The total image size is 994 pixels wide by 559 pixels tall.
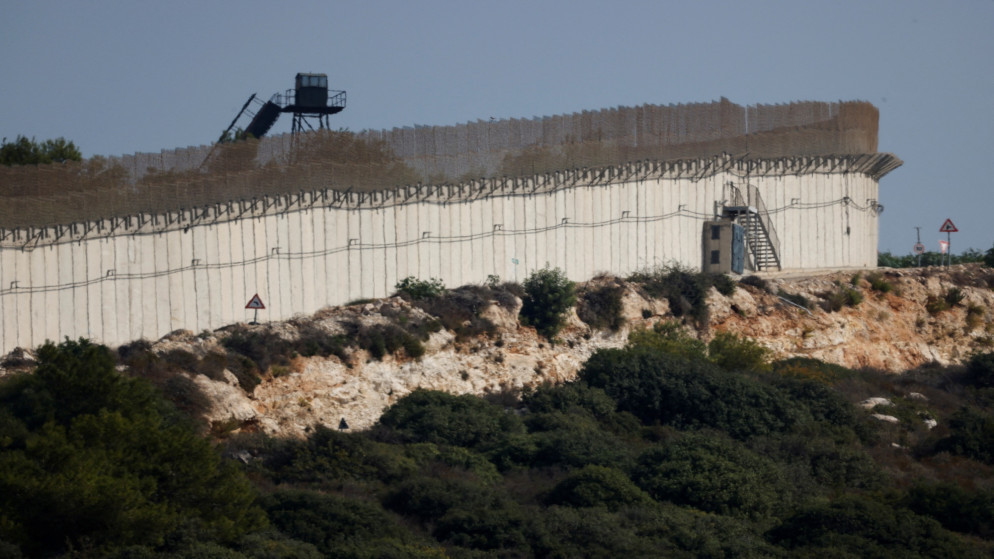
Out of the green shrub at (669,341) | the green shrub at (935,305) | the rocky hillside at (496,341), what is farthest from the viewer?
the green shrub at (935,305)

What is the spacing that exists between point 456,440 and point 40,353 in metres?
8.54

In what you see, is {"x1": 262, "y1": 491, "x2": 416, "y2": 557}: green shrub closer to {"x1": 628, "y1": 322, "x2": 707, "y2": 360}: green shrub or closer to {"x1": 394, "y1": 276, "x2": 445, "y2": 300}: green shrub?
{"x1": 394, "y1": 276, "x2": 445, "y2": 300}: green shrub

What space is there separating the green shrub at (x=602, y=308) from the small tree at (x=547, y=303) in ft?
2.50

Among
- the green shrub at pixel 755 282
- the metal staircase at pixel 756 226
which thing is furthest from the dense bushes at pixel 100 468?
the metal staircase at pixel 756 226

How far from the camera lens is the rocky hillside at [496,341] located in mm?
28844

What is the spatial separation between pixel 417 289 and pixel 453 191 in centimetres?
302

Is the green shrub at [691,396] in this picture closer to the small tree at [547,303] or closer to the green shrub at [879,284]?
the small tree at [547,303]

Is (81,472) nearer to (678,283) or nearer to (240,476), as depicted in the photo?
(240,476)

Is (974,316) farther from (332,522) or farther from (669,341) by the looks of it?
(332,522)

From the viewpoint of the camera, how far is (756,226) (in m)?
44.0

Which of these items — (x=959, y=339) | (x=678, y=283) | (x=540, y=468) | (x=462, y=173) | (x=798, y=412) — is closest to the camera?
(x=540, y=468)

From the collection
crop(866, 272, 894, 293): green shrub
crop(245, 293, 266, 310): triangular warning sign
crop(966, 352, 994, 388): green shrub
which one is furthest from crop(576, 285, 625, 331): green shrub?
crop(966, 352, 994, 388): green shrub

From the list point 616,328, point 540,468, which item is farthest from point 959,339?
point 540,468

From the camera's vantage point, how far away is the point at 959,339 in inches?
1762
